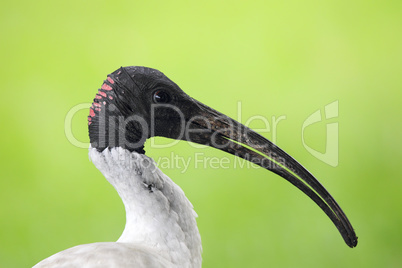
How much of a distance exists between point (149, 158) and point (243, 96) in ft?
4.38

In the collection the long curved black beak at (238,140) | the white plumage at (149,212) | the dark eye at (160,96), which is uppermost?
the dark eye at (160,96)

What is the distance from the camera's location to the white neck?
1.44 metres

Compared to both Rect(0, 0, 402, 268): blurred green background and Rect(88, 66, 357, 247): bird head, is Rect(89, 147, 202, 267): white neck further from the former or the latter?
Rect(0, 0, 402, 268): blurred green background

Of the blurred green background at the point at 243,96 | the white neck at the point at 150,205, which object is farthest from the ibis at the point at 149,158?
the blurred green background at the point at 243,96

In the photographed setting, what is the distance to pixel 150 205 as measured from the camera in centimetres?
145

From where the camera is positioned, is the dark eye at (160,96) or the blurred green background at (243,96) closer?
the dark eye at (160,96)

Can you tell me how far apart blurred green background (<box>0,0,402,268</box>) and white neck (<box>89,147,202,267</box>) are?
1207mm

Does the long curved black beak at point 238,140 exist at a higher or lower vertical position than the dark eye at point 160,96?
lower

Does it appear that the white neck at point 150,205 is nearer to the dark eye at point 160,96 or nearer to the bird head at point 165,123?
the bird head at point 165,123

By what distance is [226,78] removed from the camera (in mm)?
2732

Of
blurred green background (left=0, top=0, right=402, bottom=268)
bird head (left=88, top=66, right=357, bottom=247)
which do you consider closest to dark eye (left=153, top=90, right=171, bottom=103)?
bird head (left=88, top=66, right=357, bottom=247)

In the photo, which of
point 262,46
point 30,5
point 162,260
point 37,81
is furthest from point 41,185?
point 162,260

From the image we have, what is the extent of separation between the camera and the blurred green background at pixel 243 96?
2.72 metres

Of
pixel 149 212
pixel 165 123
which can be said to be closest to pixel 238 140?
pixel 165 123
